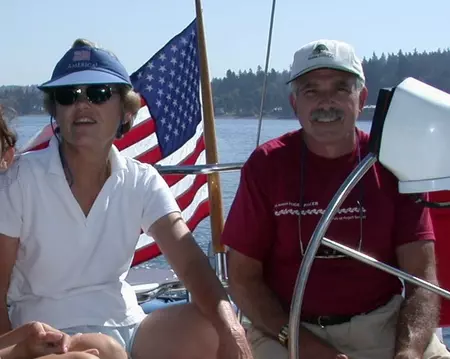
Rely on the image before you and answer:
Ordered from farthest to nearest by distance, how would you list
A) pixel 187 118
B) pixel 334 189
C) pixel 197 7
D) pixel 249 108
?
pixel 249 108 → pixel 187 118 → pixel 197 7 → pixel 334 189

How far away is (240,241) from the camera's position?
2.57 metres

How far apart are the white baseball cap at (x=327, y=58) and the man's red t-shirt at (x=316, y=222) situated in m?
0.28

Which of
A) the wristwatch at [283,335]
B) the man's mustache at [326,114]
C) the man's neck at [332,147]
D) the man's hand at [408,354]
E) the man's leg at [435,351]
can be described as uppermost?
the man's mustache at [326,114]

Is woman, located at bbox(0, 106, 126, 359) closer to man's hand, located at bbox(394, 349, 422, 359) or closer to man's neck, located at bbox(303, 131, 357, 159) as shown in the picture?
man's hand, located at bbox(394, 349, 422, 359)

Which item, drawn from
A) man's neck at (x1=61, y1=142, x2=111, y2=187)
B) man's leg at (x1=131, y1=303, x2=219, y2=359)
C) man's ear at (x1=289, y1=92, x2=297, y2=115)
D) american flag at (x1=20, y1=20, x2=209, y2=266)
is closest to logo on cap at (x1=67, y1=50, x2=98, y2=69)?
man's neck at (x1=61, y1=142, x2=111, y2=187)

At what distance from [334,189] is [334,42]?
0.48 metres

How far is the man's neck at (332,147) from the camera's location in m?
2.58

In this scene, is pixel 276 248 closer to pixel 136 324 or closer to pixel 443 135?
pixel 136 324

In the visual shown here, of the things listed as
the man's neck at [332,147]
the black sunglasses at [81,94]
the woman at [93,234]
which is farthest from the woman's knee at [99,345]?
the man's neck at [332,147]

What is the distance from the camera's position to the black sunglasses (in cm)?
242

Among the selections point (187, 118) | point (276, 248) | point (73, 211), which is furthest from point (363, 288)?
point (187, 118)

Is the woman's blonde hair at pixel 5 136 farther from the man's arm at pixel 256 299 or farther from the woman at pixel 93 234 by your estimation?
the man's arm at pixel 256 299

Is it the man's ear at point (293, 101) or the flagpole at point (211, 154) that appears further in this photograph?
the flagpole at point (211, 154)

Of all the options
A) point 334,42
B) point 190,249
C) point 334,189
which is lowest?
point 190,249
